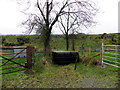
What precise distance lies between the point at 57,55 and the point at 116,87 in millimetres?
5690

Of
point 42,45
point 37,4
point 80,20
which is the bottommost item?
point 42,45

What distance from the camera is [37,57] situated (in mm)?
8859

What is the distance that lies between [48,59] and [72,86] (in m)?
4.88

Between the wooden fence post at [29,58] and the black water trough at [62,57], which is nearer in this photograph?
the wooden fence post at [29,58]

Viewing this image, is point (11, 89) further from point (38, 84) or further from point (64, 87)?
point (64, 87)

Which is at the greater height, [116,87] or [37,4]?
[37,4]

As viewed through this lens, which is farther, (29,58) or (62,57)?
(62,57)

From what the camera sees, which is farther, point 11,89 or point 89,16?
point 89,16

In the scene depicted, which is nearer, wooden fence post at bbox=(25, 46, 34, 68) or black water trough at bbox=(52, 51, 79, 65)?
wooden fence post at bbox=(25, 46, 34, 68)

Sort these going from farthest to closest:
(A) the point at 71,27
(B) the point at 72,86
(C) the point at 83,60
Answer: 1. (A) the point at 71,27
2. (C) the point at 83,60
3. (B) the point at 72,86

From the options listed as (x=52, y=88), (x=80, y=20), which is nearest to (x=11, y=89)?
(x=52, y=88)

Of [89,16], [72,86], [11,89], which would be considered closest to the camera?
[11,89]

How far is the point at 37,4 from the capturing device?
11.0 metres

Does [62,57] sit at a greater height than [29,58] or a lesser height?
lesser
